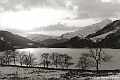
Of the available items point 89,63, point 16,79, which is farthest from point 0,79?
point 89,63

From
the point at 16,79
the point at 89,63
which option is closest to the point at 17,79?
the point at 16,79

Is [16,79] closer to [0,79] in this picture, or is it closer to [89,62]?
[0,79]

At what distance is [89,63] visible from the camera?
623 feet

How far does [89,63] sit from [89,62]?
4066 mm

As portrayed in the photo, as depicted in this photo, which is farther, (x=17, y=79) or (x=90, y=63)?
(x=90, y=63)

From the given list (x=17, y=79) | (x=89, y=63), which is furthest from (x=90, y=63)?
(x=17, y=79)

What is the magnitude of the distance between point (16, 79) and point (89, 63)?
103m

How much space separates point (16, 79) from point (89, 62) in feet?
351

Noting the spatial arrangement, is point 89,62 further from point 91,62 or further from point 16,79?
point 16,79

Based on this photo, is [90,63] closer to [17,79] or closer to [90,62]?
[90,62]

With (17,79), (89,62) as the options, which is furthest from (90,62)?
(17,79)

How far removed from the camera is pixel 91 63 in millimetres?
191500

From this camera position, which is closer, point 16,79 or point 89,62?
point 16,79

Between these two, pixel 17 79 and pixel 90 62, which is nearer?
pixel 17 79
